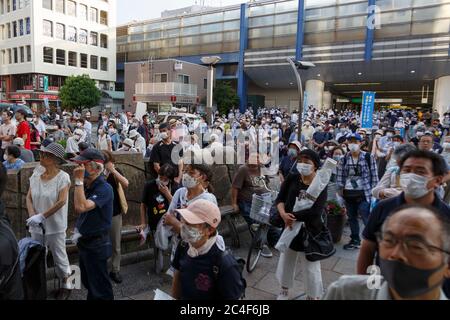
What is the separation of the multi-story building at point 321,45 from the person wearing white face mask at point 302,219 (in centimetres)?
3310

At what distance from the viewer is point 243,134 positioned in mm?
12633

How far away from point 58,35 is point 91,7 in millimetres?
7299

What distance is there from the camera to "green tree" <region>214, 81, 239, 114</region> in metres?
40.2

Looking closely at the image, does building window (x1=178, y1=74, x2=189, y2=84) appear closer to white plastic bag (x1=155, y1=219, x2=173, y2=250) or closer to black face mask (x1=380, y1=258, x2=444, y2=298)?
white plastic bag (x1=155, y1=219, x2=173, y2=250)

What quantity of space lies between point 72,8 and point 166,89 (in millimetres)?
21238

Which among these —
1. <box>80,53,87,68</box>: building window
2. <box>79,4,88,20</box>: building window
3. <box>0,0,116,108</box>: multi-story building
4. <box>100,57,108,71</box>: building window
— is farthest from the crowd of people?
<box>100,57,108,71</box>: building window

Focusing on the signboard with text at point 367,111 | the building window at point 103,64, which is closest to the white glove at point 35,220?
the signboard with text at point 367,111

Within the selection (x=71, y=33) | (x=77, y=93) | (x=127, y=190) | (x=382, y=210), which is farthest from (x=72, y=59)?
(x=382, y=210)

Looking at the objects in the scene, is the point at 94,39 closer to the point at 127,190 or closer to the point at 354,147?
the point at 127,190

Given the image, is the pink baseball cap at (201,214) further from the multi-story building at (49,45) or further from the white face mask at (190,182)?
the multi-story building at (49,45)

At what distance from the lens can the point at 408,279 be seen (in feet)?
5.06

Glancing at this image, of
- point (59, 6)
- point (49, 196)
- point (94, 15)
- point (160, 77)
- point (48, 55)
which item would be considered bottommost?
point (49, 196)

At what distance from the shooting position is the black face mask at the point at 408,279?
152 cm
